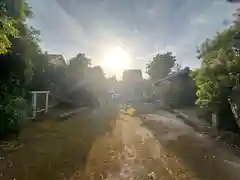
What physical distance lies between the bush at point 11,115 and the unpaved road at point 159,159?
331 centimetres

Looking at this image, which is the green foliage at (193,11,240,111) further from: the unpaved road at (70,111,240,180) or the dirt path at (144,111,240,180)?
the unpaved road at (70,111,240,180)

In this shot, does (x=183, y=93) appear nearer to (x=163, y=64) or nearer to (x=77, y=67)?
(x=77, y=67)

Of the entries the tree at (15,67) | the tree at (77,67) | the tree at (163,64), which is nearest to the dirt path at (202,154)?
the tree at (15,67)

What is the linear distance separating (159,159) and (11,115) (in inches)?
230

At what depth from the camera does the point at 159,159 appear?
24.6 ft

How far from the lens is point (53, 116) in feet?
50.2

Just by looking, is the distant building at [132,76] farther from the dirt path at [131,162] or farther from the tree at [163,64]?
the dirt path at [131,162]

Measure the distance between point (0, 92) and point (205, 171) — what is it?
856cm

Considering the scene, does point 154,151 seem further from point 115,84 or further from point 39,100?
point 115,84

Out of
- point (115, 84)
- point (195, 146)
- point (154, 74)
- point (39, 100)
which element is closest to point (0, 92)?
point (39, 100)

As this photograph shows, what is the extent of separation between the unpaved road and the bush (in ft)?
10.9

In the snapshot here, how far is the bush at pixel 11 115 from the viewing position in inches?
370

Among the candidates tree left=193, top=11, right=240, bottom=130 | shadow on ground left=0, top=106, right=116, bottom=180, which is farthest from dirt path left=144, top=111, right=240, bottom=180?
shadow on ground left=0, top=106, right=116, bottom=180

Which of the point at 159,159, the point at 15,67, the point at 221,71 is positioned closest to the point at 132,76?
the point at 221,71
